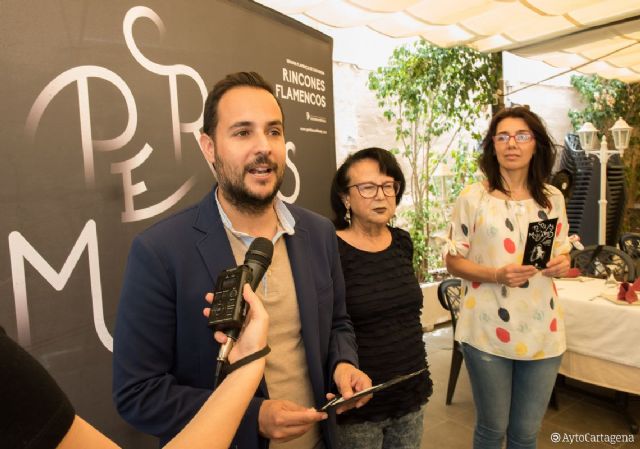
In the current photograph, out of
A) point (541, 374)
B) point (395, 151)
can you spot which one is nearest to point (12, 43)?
point (541, 374)

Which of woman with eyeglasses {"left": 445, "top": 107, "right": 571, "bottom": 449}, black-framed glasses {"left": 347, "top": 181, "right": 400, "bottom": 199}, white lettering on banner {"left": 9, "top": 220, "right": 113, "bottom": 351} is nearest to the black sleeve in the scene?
white lettering on banner {"left": 9, "top": 220, "right": 113, "bottom": 351}

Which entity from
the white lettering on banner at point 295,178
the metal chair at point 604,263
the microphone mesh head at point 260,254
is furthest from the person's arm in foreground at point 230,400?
the metal chair at point 604,263

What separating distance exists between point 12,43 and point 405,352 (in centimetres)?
173

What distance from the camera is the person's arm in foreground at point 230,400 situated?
0.74 meters

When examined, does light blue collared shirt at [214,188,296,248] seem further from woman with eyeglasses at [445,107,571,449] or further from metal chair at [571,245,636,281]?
metal chair at [571,245,636,281]

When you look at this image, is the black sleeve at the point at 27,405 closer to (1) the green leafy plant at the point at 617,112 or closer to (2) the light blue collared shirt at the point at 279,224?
(2) the light blue collared shirt at the point at 279,224

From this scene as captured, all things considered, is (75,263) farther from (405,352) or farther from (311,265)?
(405,352)

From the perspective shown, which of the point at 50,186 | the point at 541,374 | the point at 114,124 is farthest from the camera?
the point at 541,374

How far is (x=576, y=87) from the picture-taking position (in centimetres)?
727

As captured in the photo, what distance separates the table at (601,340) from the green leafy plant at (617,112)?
17.0ft

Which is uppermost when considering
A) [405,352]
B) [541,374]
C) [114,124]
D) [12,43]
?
[12,43]

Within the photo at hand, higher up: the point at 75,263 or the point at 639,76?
the point at 639,76

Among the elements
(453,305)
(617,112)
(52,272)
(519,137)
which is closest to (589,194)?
(617,112)

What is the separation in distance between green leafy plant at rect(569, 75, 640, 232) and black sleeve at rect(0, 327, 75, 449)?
814 cm
